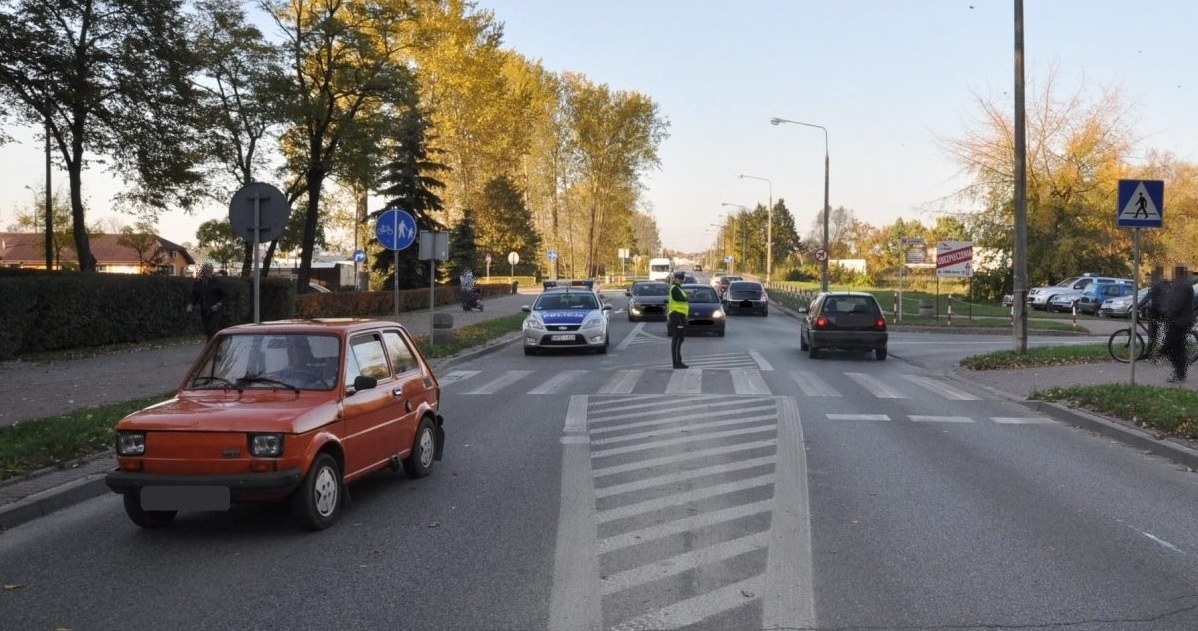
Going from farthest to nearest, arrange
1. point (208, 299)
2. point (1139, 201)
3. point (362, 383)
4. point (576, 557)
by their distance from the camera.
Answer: point (208, 299)
point (1139, 201)
point (362, 383)
point (576, 557)

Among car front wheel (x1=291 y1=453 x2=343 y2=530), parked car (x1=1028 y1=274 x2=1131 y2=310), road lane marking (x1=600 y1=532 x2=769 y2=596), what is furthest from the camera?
parked car (x1=1028 y1=274 x2=1131 y2=310)

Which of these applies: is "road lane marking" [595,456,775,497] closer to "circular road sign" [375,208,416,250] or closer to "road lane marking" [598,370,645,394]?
"road lane marking" [598,370,645,394]

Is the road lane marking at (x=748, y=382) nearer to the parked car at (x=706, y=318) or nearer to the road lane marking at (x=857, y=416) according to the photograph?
the road lane marking at (x=857, y=416)

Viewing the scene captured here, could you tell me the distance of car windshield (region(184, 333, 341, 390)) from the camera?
22.6 feet

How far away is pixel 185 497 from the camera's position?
19.7 ft

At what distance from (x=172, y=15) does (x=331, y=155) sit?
8.97 meters

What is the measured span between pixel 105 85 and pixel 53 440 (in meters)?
19.3

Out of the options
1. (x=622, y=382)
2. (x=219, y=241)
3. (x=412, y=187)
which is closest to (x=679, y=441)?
(x=622, y=382)

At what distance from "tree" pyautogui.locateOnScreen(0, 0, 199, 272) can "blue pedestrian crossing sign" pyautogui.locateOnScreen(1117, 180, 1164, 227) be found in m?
22.7

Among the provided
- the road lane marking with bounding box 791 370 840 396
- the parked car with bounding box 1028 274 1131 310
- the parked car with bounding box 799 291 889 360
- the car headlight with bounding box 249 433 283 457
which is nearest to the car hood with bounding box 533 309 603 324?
the parked car with bounding box 799 291 889 360

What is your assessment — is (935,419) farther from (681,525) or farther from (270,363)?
(270,363)

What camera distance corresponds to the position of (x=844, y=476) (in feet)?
26.9

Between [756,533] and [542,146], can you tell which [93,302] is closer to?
[756,533]

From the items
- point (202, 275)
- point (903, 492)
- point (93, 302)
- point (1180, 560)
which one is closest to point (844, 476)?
point (903, 492)
